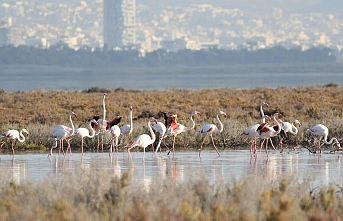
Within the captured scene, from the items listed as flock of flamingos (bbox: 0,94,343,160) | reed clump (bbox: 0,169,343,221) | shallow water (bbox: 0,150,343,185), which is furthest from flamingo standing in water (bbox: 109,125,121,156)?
reed clump (bbox: 0,169,343,221)

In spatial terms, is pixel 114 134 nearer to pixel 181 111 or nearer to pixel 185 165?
pixel 185 165

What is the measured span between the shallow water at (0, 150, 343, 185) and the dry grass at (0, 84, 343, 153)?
2063 millimetres

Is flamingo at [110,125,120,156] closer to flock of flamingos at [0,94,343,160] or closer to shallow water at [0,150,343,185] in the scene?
flock of flamingos at [0,94,343,160]

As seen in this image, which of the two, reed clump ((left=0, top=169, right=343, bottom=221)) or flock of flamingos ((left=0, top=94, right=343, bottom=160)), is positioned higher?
flock of flamingos ((left=0, top=94, right=343, bottom=160))

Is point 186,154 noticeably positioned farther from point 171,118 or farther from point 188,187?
point 188,187

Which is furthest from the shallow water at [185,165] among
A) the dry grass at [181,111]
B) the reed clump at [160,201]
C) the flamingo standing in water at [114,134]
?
the reed clump at [160,201]

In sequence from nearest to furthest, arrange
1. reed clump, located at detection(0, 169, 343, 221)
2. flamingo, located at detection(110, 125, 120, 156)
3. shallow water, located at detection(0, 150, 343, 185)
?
reed clump, located at detection(0, 169, 343, 221) → shallow water, located at detection(0, 150, 343, 185) → flamingo, located at detection(110, 125, 120, 156)

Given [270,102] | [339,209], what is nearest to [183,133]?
[339,209]

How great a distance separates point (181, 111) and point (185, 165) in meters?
17.6

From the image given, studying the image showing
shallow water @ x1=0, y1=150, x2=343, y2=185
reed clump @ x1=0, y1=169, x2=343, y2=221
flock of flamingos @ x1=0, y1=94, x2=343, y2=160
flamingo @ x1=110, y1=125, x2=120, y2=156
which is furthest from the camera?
flamingo @ x1=110, y1=125, x2=120, y2=156

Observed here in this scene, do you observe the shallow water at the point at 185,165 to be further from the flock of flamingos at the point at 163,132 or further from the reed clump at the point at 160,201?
the reed clump at the point at 160,201

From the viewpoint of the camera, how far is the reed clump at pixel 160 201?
9.13 meters

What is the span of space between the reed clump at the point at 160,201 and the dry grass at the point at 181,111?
35.7 ft

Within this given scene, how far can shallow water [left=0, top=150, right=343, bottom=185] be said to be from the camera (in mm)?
15414
